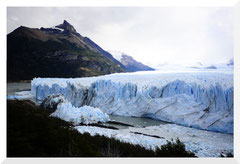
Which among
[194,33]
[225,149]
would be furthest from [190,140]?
[194,33]

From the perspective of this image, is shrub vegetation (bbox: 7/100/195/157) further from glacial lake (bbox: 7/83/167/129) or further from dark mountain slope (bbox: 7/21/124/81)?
glacial lake (bbox: 7/83/167/129)

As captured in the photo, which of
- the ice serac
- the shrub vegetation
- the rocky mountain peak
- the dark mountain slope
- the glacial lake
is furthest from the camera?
the glacial lake

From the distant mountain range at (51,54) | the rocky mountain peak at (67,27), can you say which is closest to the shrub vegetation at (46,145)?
the distant mountain range at (51,54)

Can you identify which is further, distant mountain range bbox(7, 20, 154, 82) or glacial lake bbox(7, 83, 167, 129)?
glacial lake bbox(7, 83, 167, 129)

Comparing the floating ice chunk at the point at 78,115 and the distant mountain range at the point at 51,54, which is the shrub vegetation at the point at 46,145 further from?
the floating ice chunk at the point at 78,115

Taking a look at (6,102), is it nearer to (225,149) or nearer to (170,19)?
(170,19)

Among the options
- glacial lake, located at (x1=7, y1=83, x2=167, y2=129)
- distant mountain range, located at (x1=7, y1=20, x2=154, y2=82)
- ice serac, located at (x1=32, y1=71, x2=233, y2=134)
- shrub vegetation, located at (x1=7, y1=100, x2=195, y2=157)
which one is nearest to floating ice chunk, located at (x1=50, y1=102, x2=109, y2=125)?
glacial lake, located at (x1=7, y1=83, x2=167, y2=129)
